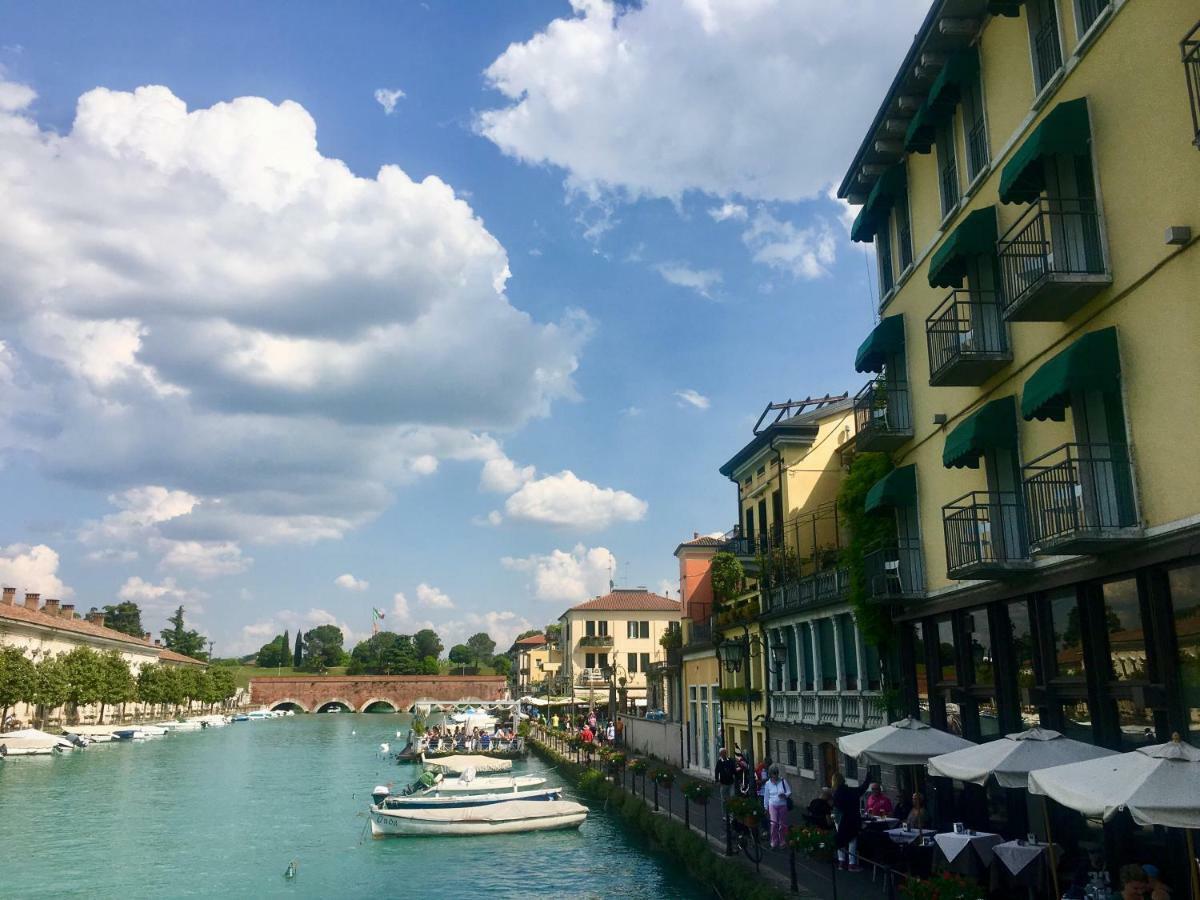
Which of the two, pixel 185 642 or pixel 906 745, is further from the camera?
pixel 185 642

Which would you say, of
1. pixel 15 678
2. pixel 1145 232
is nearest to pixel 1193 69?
pixel 1145 232

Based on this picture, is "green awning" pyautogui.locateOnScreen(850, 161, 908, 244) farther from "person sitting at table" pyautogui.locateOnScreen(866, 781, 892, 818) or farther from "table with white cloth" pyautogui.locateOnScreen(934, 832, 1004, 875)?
"table with white cloth" pyautogui.locateOnScreen(934, 832, 1004, 875)

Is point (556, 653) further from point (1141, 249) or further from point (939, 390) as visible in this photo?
point (1141, 249)

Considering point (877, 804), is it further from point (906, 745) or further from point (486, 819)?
point (486, 819)

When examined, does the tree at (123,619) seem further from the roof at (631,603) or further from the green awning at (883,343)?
the green awning at (883,343)

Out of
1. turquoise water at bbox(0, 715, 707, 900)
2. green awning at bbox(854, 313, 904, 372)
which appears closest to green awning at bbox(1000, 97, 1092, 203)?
green awning at bbox(854, 313, 904, 372)

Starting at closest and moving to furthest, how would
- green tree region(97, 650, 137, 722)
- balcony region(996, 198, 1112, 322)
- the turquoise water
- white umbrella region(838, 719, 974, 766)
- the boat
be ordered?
1. balcony region(996, 198, 1112, 322)
2. white umbrella region(838, 719, 974, 766)
3. the turquoise water
4. the boat
5. green tree region(97, 650, 137, 722)

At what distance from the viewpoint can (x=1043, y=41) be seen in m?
15.8

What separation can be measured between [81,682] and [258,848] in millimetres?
65067

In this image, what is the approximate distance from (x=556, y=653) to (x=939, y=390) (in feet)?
337

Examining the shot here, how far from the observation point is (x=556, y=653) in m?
119

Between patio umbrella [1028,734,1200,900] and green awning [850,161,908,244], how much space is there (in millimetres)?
15322

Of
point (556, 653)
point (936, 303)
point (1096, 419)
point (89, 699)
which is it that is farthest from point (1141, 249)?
point (556, 653)

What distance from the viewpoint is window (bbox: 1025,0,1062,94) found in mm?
15451
